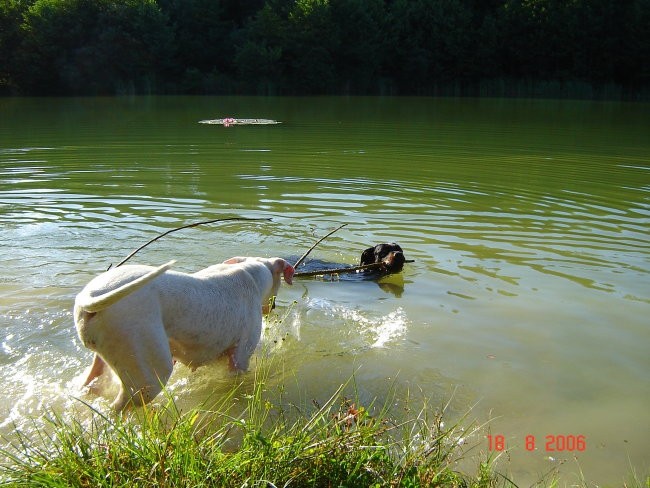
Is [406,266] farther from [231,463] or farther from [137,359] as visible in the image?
[231,463]

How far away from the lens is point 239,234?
31.4ft

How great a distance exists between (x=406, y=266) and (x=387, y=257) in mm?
687

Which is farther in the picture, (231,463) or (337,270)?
(337,270)

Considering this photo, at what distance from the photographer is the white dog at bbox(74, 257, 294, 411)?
411 cm

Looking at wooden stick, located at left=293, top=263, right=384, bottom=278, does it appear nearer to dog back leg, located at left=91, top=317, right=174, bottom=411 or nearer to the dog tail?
dog back leg, located at left=91, top=317, right=174, bottom=411

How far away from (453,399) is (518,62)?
201ft

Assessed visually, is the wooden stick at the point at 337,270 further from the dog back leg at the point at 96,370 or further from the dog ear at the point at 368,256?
the dog back leg at the point at 96,370

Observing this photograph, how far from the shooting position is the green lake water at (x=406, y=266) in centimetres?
504

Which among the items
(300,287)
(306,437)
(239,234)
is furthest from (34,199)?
(306,437)

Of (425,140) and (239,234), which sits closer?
(239,234)

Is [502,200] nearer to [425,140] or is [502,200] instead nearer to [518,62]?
[425,140]
